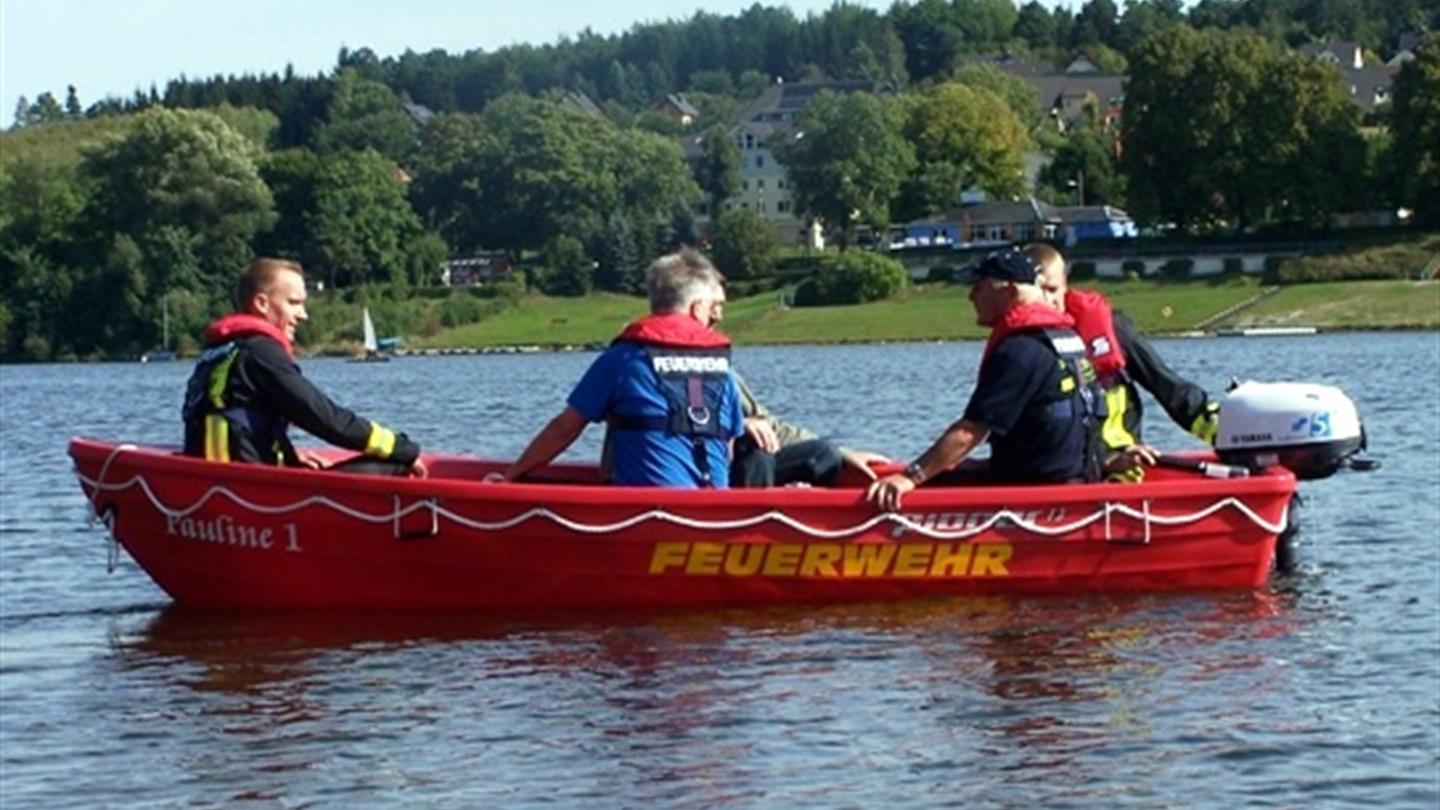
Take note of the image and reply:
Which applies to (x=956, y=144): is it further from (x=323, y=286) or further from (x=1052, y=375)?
Result: (x=1052, y=375)

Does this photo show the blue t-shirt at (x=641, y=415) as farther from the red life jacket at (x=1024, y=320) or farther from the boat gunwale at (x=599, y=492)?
the red life jacket at (x=1024, y=320)

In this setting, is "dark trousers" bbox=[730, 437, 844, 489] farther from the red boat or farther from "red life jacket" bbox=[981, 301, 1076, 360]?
"red life jacket" bbox=[981, 301, 1076, 360]

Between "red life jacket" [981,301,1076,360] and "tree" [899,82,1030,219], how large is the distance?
118 metres

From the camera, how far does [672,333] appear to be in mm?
14266

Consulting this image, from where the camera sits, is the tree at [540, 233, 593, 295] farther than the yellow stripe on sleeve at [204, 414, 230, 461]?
Yes

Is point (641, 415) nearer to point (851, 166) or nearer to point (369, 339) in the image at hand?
point (369, 339)

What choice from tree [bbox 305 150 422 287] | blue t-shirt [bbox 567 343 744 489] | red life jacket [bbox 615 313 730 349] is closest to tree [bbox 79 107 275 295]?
tree [bbox 305 150 422 287]

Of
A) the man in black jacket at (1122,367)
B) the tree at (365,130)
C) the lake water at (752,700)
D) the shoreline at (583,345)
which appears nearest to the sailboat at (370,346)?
the shoreline at (583,345)

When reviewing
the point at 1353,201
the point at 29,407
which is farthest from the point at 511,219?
the point at 29,407

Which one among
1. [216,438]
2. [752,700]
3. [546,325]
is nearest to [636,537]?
[216,438]

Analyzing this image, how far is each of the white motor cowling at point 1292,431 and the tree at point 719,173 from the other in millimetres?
139051

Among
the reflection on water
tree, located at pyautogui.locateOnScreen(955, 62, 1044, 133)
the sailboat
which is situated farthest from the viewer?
tree, located at pyautogui.locateOnScreen(955, 62, 1044, 133)

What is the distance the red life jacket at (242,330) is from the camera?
1454 cm

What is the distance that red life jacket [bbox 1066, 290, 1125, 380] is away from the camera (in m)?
15.6
